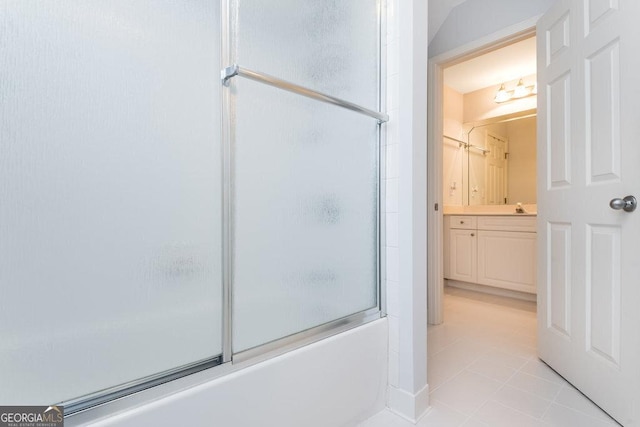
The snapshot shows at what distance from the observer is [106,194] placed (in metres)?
Answer: 0.81

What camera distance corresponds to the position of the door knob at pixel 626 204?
3.69 ft

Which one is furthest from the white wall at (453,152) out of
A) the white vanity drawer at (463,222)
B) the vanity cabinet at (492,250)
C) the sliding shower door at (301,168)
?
the sliding shower door at (301,168)

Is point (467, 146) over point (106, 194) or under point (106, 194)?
over

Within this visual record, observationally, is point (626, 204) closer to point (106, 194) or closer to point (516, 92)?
point (106, 194)

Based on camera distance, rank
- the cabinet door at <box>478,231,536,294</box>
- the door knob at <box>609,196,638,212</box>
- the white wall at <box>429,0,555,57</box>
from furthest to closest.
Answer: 1. the cabinet door at <box>478,231,536,294</box>
2. the white wall at <box>429,0,555,57</box>
3. the door knob at <box>609,196,638,212</box>

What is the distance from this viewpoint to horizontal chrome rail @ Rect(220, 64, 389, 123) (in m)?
0.90

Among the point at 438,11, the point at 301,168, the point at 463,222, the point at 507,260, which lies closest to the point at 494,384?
the point at 301,168

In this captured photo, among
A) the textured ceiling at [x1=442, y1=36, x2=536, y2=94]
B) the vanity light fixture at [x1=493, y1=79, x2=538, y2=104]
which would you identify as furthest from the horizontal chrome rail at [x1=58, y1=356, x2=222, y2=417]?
the vanity light fixture at [x1=493, y1=79, x2=538, y2=104]

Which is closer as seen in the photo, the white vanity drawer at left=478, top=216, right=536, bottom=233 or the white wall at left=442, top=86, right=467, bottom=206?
the white vanity drawer at left=478, top=216, right=536, bottom=233

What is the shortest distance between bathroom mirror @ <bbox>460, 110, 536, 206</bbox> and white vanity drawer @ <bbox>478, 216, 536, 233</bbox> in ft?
2.01

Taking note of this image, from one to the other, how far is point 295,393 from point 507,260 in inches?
101

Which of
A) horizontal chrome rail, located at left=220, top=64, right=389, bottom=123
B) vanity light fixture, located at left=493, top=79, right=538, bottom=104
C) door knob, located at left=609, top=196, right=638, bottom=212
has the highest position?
vanity light fixture, located at left=493, top=79, right=538, bottom=104

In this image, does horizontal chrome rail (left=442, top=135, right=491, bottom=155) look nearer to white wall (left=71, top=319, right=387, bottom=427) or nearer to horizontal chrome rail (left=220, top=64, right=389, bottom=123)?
horizontal chrome rail (left=220, top=64, right=389, bottom=123)

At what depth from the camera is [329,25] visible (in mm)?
1239
